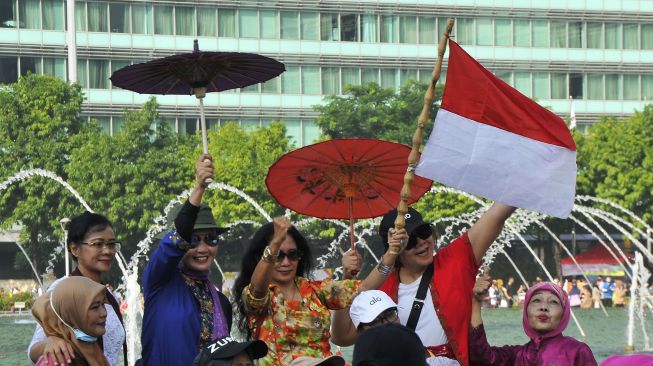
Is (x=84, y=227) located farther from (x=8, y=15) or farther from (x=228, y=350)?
(x=8, y=15)


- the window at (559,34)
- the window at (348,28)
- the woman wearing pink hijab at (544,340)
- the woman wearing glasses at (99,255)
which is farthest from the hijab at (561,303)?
the window at (559,34)

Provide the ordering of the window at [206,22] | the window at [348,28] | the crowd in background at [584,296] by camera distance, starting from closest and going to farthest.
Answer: the crowd in background at [584,296] < the window at [206,22] < the window at [348,28]

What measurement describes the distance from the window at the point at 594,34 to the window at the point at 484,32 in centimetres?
418

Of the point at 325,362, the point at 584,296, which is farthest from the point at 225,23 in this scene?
the point at 325,362

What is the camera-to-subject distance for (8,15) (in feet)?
163

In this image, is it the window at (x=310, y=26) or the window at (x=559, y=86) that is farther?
the window at (x=559, y=86)

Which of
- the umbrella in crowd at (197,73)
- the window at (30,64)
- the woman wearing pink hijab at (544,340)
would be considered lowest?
the woman wearing pink hijab at (544,340)

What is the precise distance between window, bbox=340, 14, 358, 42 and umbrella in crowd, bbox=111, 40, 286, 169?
46.9 meters

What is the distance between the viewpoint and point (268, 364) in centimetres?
598

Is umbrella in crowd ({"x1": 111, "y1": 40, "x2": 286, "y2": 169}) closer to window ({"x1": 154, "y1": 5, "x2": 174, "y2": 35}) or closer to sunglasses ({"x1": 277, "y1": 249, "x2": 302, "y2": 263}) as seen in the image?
sunglasses ({"x1": 277, "y1": 249, "x2": 302, "y2": 263})

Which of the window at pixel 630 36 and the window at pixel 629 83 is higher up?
the window at pixel 630 36

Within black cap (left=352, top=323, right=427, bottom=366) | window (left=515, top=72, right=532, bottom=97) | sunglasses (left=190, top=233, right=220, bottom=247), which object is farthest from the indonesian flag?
window (left=515, top=72, right=532, bottom=97)

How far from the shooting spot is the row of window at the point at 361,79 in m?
50.2

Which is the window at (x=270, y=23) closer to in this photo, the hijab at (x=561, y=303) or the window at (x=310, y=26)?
the window at (x=310, y=26)
